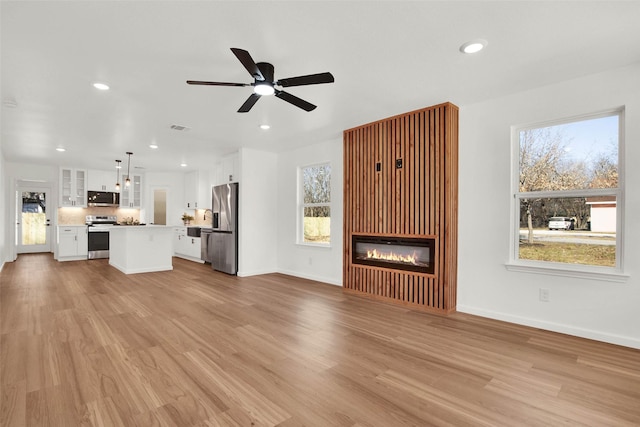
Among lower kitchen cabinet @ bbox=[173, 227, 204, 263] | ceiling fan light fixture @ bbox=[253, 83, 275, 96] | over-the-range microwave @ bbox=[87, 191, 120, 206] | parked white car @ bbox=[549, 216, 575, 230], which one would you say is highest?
ceiling fan light fixture @ bbox=[253, 83, 275, 96]

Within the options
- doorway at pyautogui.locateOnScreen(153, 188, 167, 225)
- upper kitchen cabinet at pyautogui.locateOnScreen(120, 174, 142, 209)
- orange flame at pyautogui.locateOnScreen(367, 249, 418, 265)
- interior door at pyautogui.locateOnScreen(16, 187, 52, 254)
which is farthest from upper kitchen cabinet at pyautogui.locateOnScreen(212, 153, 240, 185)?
interior door at pyautogui.locateOnScreen(16, 187, 52, 254)

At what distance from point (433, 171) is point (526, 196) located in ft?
3.51

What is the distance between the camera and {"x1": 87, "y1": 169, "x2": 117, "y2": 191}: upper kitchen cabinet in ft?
29.8

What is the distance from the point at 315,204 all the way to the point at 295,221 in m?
0.64

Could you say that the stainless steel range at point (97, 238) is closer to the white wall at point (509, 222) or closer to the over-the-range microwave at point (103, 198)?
the over-the-range microwave at point (103, 198)

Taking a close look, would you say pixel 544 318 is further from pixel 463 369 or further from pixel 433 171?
pixel 433 171

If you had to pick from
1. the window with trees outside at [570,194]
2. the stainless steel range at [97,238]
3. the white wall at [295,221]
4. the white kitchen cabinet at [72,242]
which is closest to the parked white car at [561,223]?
the window with trees outside at [570,194]

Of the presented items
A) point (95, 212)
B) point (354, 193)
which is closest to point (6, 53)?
point (354, 193)

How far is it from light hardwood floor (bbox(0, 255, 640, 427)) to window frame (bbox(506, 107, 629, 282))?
66 centimetres

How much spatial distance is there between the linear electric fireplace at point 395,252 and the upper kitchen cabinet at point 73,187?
27.7ft

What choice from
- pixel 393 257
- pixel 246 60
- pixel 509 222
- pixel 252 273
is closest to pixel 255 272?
pixel 252 273

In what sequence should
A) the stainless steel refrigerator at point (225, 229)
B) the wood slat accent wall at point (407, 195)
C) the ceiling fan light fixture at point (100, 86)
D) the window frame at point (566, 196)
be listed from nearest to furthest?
the window frame at point (566, 196) < the ceiling fan light fixture at point (100, 86) < the wood slat accent wall at point (407, 195) < the stainless steel refrigerator at point (225, 229)

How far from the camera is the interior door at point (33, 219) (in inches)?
349

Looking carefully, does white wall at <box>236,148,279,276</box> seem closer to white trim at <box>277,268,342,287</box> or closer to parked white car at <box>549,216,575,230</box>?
white trim at <box>277,268,342,287</box>
